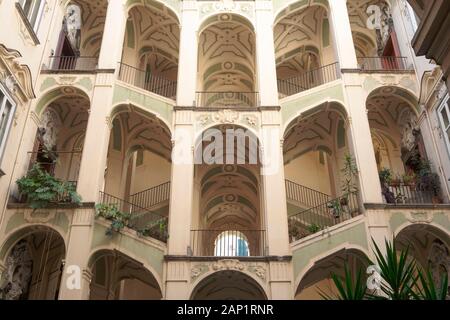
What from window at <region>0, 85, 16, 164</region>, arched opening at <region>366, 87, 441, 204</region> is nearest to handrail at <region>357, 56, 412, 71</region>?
arched opening at <region>366, 87, 441, 204</region>

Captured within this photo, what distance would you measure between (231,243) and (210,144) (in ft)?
26.1

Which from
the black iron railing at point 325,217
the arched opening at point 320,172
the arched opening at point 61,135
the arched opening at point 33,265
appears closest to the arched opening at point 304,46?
the arched opening at point 320,172

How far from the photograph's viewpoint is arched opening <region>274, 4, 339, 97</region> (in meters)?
17.2

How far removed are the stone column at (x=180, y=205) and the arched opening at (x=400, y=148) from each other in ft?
19.3

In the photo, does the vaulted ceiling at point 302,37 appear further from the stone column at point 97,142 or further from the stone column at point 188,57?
the stone column at point 97,142

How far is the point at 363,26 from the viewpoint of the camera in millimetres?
18359

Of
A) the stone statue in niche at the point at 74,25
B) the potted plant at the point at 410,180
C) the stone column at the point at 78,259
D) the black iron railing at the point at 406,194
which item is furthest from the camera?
the stone statue in niche at the point at 74,25

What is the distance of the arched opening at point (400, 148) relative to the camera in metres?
13.2

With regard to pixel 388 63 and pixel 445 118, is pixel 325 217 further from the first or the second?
pixel 388 63

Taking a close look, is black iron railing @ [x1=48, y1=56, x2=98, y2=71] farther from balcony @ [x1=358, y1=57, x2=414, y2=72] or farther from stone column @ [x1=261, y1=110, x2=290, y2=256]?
balcony @ [x1=358, y1=57, x2=414, y2=72]

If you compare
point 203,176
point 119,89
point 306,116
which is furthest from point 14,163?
point 306,116

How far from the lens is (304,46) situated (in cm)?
1880
